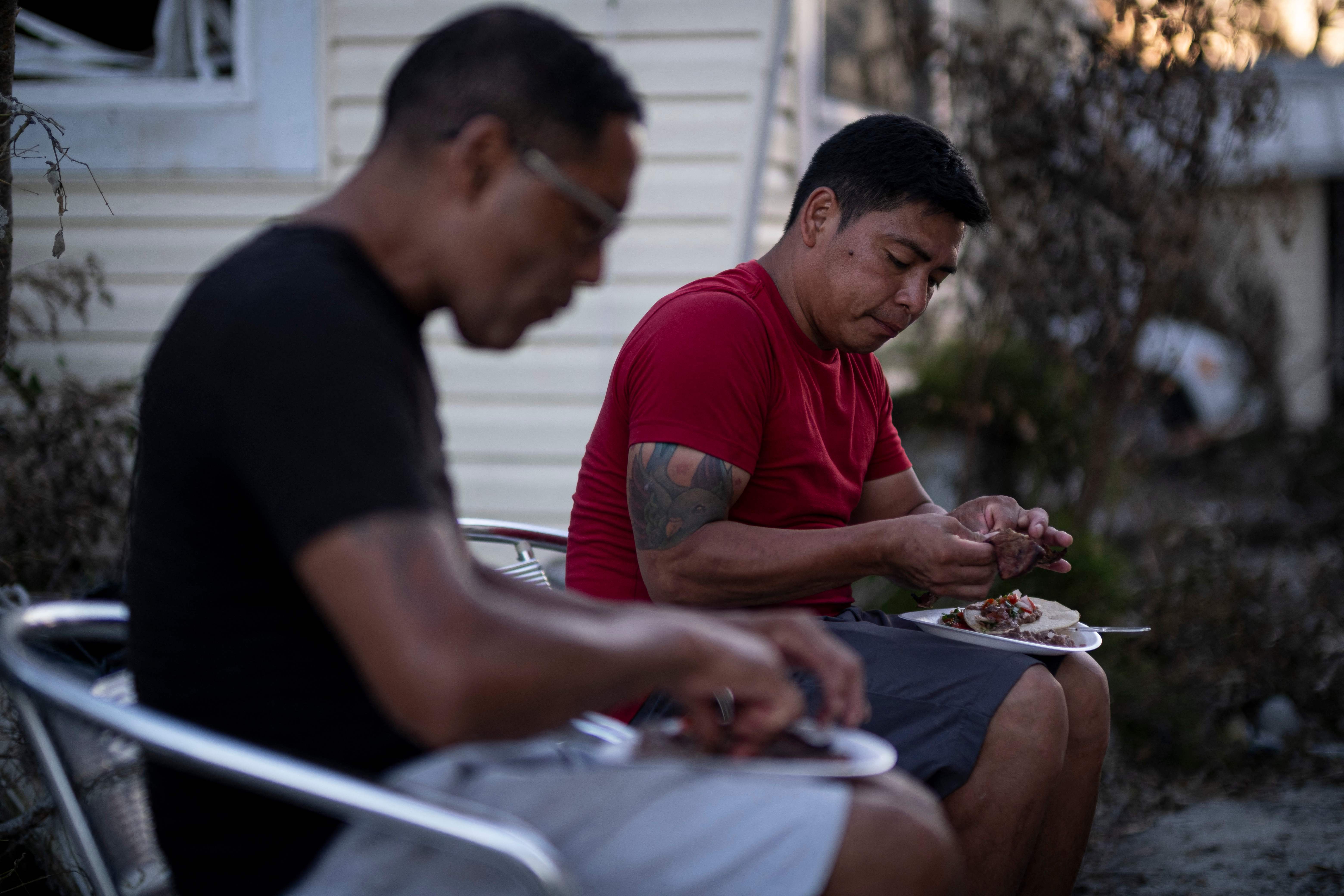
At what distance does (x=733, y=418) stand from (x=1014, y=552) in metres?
0.65

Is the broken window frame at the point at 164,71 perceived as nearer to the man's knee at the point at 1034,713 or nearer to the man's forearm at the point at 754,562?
the man's forearm at the point at 754,562

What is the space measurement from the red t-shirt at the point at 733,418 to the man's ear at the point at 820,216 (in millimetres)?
137

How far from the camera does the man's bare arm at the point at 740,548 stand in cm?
217

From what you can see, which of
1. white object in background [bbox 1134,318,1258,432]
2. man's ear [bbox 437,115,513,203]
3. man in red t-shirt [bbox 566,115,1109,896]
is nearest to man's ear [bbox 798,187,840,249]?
man in red t-shirt [bbox 566,115,1109,896]

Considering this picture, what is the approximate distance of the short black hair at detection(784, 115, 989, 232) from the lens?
8.15 ft

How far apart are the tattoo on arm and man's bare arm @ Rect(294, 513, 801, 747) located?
0.81 meters

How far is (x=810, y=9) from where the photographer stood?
5129mm

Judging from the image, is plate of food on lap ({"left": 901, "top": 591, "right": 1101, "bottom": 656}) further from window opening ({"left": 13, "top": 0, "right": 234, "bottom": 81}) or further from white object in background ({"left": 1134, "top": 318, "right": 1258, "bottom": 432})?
white object in background ({"left": 1134, "top": 318, "right": 1258, "bottom": 432})

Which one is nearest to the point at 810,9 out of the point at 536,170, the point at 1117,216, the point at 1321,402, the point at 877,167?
the point at 1117,216

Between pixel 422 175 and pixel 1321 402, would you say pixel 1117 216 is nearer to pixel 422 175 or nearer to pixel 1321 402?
pixel 422 175

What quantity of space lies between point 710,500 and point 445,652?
105cm

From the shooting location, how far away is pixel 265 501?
1.23 m

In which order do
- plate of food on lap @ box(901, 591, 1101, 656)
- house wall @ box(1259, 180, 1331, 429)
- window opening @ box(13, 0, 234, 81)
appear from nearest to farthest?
plate of food on lap @ box(901, 591, 1101, 656), window opening @ box(13, 0, 234, 81), house wall @ box(1259, 180, 1331, 429)

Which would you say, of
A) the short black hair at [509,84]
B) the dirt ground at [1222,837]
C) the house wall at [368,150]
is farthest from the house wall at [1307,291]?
the short black hair at [509,84]
